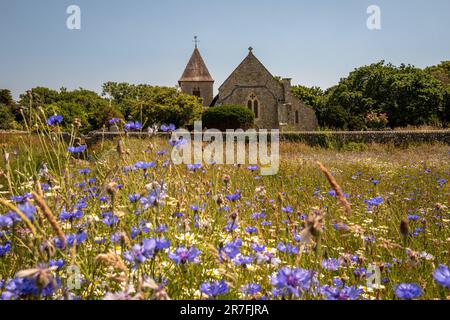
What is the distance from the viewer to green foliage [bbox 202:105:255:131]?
2444cm

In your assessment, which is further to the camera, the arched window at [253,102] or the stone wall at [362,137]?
the arched window at [253,102]

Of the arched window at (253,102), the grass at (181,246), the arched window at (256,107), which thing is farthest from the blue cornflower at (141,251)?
the arched window at (256,107)

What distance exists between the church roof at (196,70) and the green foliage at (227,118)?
1504 centimetres

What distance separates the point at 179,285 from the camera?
6.38ft

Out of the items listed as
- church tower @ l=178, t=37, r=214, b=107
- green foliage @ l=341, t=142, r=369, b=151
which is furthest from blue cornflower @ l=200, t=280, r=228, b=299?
church tower @ l=178, t=37, r=214, b=107

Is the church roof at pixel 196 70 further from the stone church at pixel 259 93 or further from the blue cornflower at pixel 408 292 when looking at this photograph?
the blue cornflower at pixel 408 292

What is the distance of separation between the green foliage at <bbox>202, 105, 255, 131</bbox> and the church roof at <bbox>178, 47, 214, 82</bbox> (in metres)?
15.0

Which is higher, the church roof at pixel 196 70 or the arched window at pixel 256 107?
the church roof at pixel 196 70

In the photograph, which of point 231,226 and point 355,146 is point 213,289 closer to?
point 231,226

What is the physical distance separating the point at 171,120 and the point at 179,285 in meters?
24.1

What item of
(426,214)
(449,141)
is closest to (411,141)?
(449,141)

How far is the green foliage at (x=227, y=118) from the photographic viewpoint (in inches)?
962
